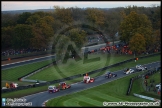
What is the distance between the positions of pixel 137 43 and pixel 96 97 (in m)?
26.1

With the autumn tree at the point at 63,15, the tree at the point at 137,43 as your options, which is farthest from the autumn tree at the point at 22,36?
the autumn tree at the point at 63,15

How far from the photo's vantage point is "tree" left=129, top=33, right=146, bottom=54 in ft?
173

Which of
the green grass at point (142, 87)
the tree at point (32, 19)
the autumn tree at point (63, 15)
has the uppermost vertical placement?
the autumn tree at point (63, 15)

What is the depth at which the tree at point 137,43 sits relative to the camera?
2071 inches

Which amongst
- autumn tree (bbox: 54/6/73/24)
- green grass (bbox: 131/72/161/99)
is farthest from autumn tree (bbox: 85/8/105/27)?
green grass (bbox: 131/72/161/99)

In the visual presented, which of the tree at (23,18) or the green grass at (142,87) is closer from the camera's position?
the green grass at (142,87)

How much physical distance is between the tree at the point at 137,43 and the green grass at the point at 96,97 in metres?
19.7

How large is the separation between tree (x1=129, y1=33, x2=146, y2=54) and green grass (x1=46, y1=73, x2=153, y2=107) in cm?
1968

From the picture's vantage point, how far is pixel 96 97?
94.7 ft

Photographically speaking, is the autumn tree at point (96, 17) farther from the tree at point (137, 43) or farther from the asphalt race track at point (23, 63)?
the tree at point (137, 43)

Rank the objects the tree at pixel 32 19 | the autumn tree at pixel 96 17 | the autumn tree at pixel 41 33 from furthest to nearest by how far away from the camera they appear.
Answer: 1. the autumn tree at pixel 96 17
2. the tree at pixel 32 19
3. the autumn tree at pixel 41 33

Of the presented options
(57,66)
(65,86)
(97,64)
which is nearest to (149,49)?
(97,64)

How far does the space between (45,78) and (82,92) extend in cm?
1023

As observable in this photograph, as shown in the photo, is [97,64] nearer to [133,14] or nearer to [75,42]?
[75,42]
